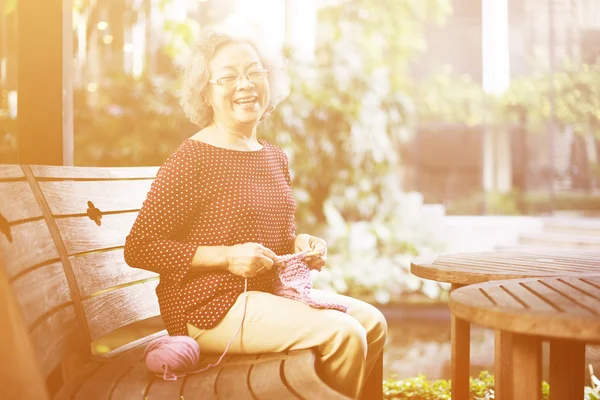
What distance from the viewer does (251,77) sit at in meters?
2.18

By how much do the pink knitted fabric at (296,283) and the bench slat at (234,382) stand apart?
0.65ft

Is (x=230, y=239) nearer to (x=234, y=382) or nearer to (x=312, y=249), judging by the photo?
(x=312, y=249)

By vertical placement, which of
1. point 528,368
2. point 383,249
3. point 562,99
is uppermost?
point 562,99

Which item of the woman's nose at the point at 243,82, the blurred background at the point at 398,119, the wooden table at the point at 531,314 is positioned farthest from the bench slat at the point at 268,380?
the blurred background at the point at 398,119

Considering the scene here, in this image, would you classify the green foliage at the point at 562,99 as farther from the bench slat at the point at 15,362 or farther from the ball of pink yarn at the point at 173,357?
the bench slat at the point at 15,362

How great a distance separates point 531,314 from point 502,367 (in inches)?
→ 27.0

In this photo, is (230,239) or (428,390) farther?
(428,390)

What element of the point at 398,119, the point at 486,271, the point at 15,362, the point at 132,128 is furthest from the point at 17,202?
the point at 398,119

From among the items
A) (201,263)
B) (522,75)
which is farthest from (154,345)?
(522,75)

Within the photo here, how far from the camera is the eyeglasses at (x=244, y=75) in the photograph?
217 centimetres

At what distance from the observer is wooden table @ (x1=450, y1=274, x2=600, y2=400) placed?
1572 mm

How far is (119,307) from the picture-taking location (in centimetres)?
226

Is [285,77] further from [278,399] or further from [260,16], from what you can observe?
[260,16]

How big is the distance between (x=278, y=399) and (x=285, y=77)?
113 centimetres
